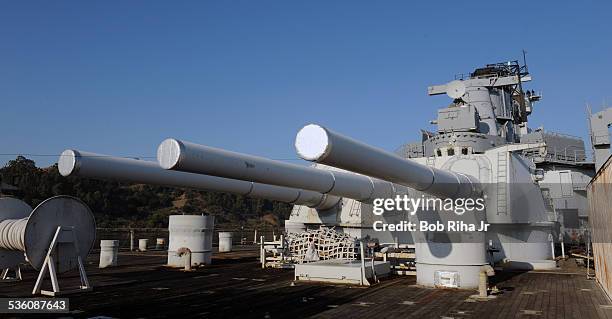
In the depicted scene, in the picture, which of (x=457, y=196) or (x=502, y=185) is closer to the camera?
(x=457, y=196)

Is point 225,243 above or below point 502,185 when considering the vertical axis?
below

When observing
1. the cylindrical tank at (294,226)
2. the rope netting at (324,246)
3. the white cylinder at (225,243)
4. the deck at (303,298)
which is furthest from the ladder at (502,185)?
the white cylinder at (225,243)

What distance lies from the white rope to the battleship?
0.06 m

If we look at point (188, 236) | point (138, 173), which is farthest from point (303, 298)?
point (188, 236)

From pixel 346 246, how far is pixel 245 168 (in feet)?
26.9

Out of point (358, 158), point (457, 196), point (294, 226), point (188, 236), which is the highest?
point (358, 158)

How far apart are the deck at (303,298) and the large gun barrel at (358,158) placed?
8.64ft

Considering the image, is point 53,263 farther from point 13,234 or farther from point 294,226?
point 294,226

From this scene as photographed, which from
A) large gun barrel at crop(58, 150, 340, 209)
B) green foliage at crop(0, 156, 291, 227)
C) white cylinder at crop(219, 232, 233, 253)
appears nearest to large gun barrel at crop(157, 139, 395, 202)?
large gun barrel at crop(58, 150, 340, 209)

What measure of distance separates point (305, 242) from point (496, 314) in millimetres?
8384

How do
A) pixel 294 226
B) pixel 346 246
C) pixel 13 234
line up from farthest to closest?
pixel 294 226, pixel 346 246, pixel 13 234

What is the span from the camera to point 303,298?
34.8 feet

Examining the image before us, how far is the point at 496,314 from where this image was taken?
28.9 ft

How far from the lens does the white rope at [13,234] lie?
1125 centimetres
